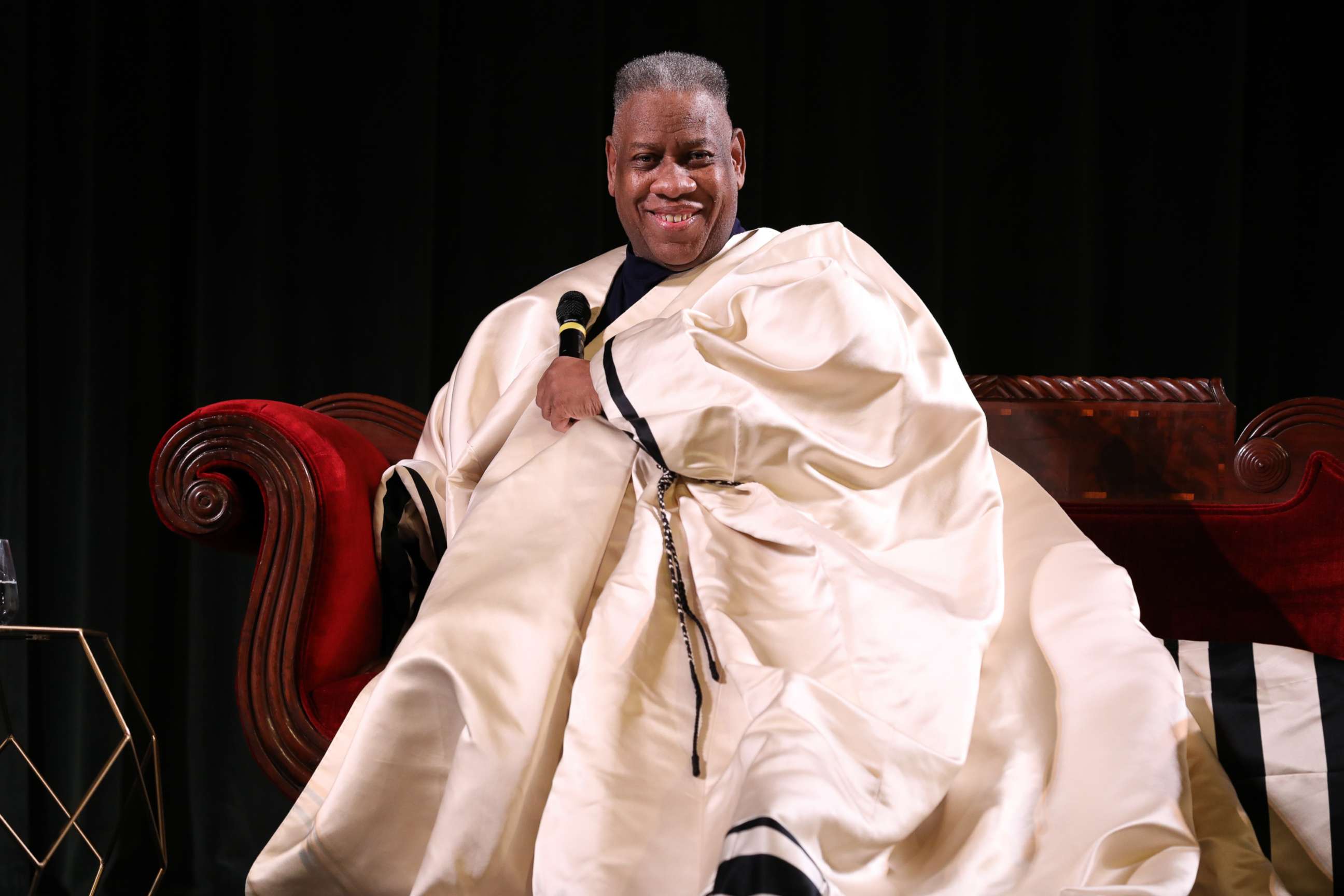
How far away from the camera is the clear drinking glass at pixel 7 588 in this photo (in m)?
1.83

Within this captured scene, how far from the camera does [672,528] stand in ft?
4.94

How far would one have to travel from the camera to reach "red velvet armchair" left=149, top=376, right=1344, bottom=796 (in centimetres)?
152

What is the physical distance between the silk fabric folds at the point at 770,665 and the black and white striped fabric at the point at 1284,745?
6 centimetres

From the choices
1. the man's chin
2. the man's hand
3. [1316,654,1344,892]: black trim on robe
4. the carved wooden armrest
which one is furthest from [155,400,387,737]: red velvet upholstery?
[1316,654,1344,892]: black trim on robe

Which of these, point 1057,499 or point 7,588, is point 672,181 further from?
point 7,588

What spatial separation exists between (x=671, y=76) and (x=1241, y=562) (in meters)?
1.30

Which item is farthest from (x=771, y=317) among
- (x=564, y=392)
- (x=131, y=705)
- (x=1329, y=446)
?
(x=131, y=705)

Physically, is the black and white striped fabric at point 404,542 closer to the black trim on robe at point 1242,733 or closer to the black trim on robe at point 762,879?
the black trim on robe at point 762,879

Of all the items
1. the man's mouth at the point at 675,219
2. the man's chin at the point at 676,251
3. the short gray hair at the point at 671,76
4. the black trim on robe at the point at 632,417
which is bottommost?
the black trim on robe at the point at 632,417

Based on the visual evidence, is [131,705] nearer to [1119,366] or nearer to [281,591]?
[281,591]

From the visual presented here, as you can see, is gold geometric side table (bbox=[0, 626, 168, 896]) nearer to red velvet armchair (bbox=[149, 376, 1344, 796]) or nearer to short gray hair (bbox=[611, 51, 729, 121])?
red velvet armchair (bbox=[149, 376, 1344, 796])

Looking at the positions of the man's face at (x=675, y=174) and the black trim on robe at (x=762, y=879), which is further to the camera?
the man's face at (x=675, y=174)

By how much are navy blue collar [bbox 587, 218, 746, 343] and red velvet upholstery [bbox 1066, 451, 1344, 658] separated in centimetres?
89

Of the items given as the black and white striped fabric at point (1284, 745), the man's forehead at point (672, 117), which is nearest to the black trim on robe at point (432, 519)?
the man's forehead at point (672, 117)
